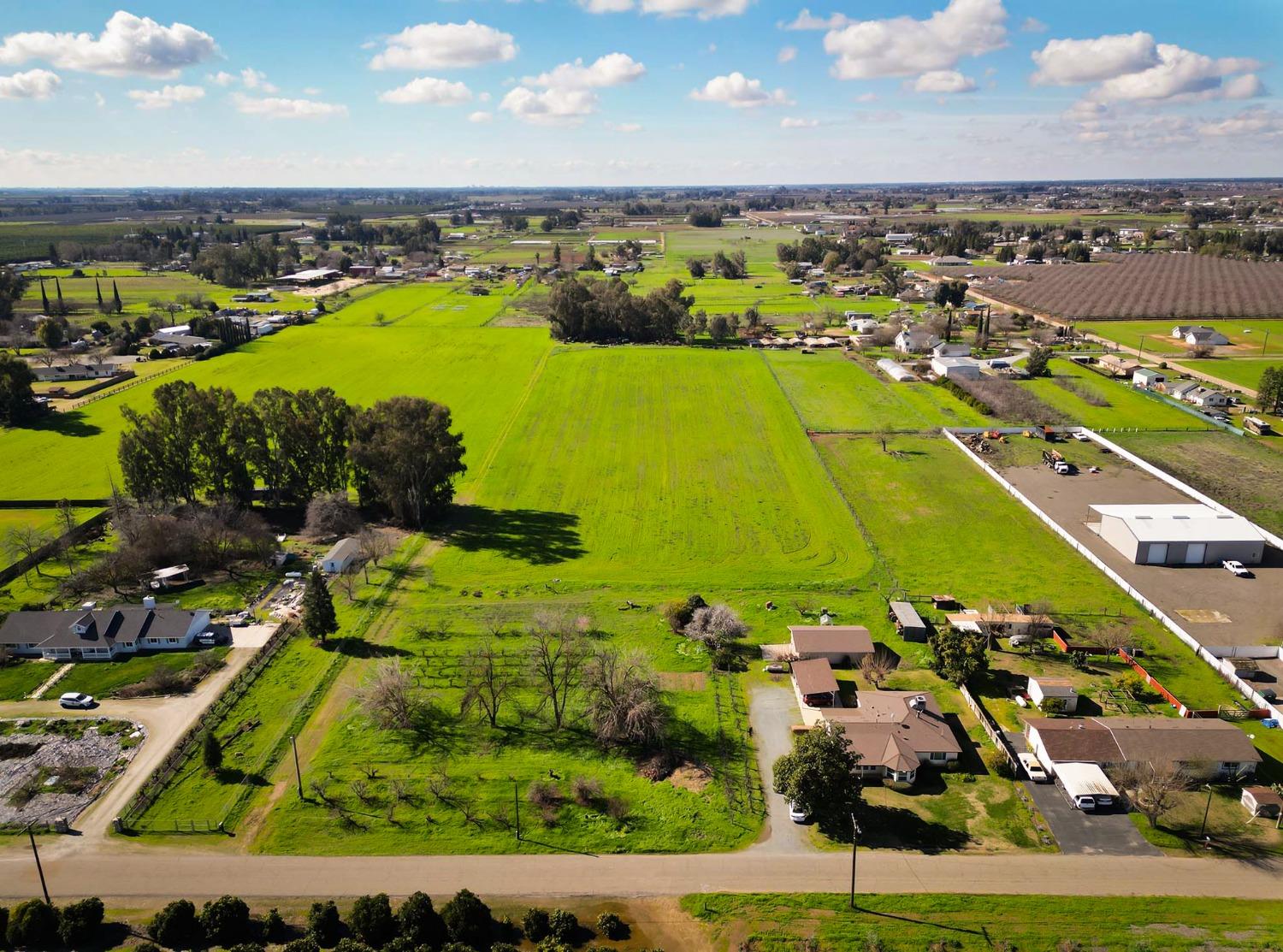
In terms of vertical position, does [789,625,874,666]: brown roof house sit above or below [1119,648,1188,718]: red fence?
above

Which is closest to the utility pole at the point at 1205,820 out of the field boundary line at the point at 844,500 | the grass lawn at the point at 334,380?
the field boundary line at the point at 844,500

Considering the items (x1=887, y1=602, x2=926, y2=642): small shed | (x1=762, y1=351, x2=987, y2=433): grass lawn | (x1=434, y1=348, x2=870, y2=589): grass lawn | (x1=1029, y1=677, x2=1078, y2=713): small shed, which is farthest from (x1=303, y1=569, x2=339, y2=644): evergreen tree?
(x1=762, y1=351, x2=987, y2=433): grass lawn

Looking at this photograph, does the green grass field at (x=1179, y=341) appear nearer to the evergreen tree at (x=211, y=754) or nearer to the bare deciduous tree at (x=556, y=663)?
the bare deciduous tree at (x=556, y=663)

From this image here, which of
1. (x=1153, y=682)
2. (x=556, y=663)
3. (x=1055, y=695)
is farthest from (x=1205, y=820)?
(x=556, y=663)

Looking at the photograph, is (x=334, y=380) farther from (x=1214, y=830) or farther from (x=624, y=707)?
(x=1214, y=830)

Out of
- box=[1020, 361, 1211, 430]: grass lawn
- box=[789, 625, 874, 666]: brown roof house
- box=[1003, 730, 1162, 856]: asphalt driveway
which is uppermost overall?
box=[1020, 361, 1211, 430]: grass lawn

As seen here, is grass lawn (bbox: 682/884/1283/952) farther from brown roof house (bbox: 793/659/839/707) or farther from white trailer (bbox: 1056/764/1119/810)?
brown roof house (bbox: 793/659/839/707)
